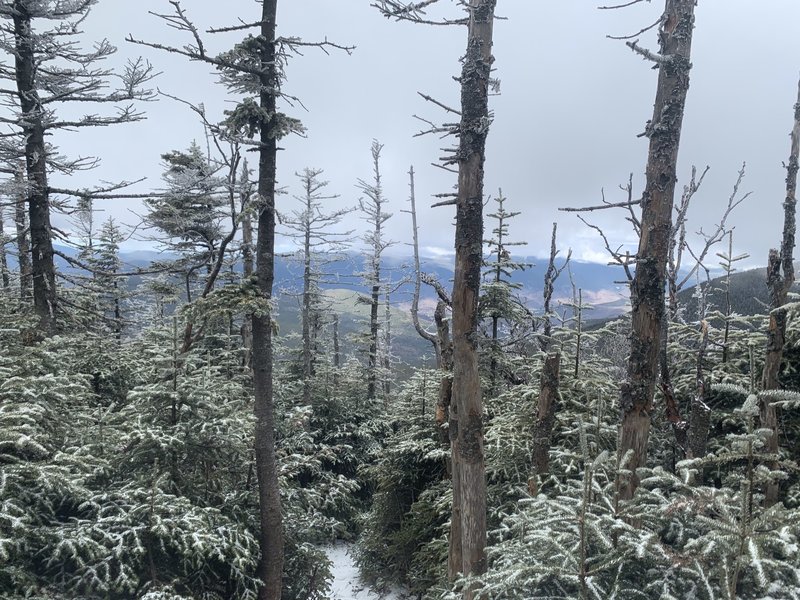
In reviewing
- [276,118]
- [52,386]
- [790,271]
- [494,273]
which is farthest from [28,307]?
Result: [790,271]

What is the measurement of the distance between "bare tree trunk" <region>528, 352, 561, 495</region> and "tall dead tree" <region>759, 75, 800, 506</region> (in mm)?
2109

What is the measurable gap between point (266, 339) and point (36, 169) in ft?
25.7

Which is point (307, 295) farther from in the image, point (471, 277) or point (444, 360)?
point (471, 277)

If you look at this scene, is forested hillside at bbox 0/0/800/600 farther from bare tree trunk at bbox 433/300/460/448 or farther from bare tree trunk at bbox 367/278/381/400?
bare tree trunk at bbox 367/278/381/400

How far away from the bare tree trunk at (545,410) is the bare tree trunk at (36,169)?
34.9 feet

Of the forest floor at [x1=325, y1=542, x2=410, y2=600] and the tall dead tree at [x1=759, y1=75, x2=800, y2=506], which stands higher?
the tall dead tree at [x1=759, y1=75, x2=800, y2=506]

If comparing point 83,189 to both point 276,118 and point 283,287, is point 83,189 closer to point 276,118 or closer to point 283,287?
point 276,118

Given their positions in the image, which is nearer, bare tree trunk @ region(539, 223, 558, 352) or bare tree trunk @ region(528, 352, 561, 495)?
bare tree trunk @ region(528, 352, 561, 495)

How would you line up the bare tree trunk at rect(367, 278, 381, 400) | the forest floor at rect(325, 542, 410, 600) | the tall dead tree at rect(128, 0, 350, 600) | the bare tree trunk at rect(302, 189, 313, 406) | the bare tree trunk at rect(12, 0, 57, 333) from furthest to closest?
the bare tree trunk at rect(367, 278, 381, 400)
the bare tree trunk at rect(302, 189, 313, 406)
the forest floor at rect(325, 542, 410, 600)
the bare tree trunk at rect(12, 0, 57, 333)
the tall dead tree at rect(128, 0, 350, 600)

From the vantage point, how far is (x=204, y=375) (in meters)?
7.78

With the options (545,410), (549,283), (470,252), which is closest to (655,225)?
(470,252)

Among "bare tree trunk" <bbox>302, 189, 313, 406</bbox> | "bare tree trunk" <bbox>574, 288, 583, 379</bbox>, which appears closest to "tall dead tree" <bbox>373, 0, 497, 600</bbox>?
"bare tree trunk" <bbox>574, 288, 583, 379</bbox>

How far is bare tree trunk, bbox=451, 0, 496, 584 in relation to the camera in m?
5.14

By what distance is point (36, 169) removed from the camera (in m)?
10.4
